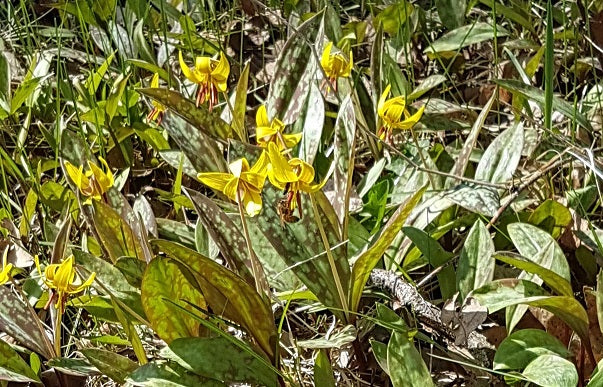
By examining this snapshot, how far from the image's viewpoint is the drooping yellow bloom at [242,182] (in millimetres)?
1263

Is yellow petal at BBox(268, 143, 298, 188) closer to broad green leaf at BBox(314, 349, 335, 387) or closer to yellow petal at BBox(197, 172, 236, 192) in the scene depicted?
yellow petal at BBox(197, 172, 236, 192)

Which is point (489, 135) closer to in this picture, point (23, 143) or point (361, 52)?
point (361, 52)

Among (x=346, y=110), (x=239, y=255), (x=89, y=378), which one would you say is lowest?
(x=89, y=378)

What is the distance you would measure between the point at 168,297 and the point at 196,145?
0.55 m

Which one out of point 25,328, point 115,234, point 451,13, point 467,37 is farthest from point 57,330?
point 451,13

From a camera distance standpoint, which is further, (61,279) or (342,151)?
(342,151)

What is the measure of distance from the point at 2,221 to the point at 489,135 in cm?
128

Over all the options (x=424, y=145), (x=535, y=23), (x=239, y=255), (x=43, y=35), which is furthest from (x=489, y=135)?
(x=43, y=35)

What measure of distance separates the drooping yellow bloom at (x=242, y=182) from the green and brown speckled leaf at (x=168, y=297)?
20 cm

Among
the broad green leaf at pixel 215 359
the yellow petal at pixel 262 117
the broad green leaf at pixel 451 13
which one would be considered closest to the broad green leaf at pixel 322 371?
the broad green leaf at pixel 215 359

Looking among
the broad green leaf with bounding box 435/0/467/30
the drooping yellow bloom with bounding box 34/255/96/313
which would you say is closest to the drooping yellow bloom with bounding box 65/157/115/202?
the drooping yellow bloom with bounding box 34/255/96/313

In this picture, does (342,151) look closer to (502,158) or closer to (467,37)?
(502,158)

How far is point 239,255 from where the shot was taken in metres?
1.53

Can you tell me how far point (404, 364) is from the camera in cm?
136
